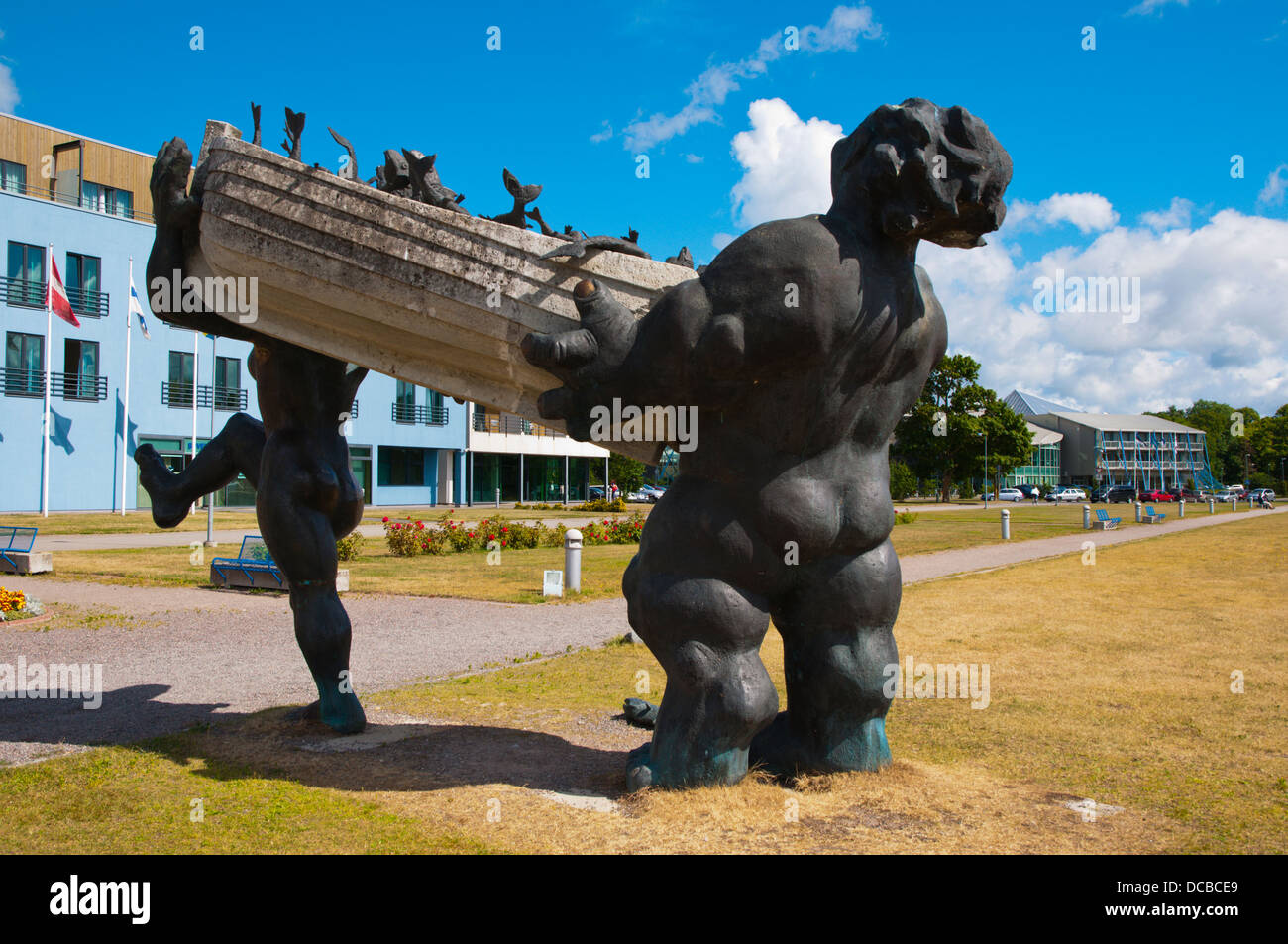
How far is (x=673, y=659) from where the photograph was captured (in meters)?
4.02

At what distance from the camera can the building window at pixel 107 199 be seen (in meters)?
30.8

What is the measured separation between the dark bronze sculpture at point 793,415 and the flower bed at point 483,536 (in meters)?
14.1

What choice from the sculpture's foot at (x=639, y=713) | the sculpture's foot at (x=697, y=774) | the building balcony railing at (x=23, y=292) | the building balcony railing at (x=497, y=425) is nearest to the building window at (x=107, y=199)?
the building balcony railing at (x=23, y=292)

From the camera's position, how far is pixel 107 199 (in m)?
31.5

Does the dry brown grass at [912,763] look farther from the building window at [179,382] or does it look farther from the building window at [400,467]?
the building window at [400,467]

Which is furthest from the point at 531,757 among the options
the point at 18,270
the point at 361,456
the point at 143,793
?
the point at 361,456

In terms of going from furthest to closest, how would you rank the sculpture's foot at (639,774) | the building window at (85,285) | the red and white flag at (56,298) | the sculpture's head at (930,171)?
the building window at (85,285), the red and white flag at (56,298), the sculpture's foot at (639,774), the sculpture's head at (930,171)

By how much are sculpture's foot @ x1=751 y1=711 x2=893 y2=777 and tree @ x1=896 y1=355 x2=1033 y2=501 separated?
5881cm

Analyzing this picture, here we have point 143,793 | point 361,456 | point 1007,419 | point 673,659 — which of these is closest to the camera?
point 673,659

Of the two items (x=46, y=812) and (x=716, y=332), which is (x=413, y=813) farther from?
(x=716, y=332)

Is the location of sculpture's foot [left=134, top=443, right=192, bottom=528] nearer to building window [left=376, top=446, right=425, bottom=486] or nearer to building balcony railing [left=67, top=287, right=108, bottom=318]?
building balcony railing [left=67, top=287, right=108, bottom=318]

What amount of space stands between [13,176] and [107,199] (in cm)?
268

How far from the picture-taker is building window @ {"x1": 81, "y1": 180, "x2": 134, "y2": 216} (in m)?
30.8

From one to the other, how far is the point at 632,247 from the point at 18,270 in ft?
102
